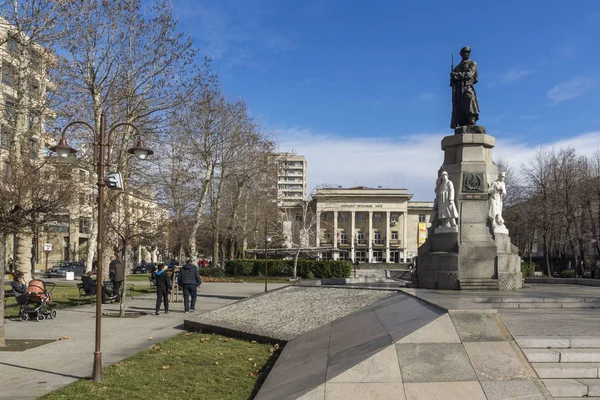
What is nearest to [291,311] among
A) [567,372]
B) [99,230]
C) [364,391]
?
[99,230]

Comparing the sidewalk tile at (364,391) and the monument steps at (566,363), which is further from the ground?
the monument steps at (566,363)

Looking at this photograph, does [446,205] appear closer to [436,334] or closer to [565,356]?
[436,334]

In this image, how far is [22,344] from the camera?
36.4ft

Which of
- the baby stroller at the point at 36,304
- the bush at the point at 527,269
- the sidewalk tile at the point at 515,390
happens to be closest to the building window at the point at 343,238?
the bush at the point at 527,269

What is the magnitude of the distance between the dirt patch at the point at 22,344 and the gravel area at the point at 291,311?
3.77 metres

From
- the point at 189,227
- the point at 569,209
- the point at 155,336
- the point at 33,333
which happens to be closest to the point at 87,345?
the point at 155,336

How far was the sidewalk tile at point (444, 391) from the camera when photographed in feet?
19.1

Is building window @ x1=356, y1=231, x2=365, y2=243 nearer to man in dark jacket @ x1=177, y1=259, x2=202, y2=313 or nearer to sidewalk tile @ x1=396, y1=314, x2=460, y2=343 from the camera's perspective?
man in dark jacket @ x1=177, y1=259, x2=202, y2=313

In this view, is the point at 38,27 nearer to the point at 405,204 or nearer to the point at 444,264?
the point at 444,264

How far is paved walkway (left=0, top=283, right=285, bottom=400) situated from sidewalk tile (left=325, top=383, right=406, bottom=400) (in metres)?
4.01

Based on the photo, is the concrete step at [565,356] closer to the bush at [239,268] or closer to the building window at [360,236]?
the bush at [239,268]

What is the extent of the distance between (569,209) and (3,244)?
3932 centimetres

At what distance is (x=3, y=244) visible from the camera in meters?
11.3

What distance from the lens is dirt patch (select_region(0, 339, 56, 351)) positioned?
1062cm
